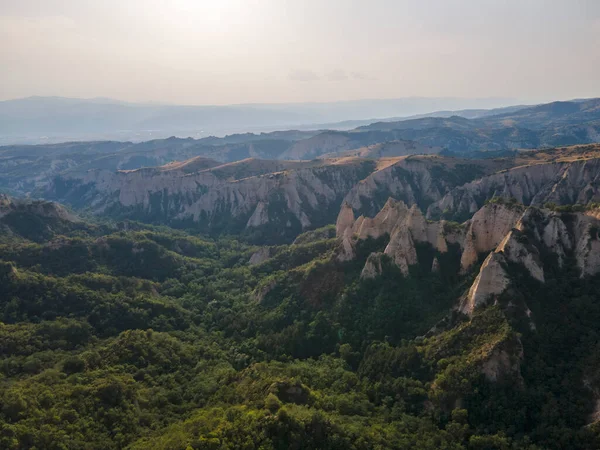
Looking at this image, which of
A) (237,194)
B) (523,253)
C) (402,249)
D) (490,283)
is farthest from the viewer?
(237,194)

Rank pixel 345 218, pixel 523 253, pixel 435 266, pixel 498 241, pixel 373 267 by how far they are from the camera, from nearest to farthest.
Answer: pixel 523 253 → pixel 498 241 → pixel 435 266 → pixel 373 267 → pixel 345 218

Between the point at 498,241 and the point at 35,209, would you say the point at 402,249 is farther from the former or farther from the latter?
the point at 35,209

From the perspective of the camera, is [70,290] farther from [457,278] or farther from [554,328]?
[554,328]

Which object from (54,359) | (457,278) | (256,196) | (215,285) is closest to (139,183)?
(256,196)

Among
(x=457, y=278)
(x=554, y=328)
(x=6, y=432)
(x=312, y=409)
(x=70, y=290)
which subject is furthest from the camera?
(x=70, y=290)

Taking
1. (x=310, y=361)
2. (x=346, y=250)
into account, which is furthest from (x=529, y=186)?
(x=310, y=361)

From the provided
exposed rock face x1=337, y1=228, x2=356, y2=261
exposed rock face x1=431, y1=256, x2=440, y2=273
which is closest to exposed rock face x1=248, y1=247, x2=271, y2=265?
exposed rock face x1=337, y1=228, x2=356, y2=261

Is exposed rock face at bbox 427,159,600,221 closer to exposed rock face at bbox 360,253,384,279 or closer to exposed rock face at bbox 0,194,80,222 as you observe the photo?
exposed rock face at bbox 360,253,384,279
